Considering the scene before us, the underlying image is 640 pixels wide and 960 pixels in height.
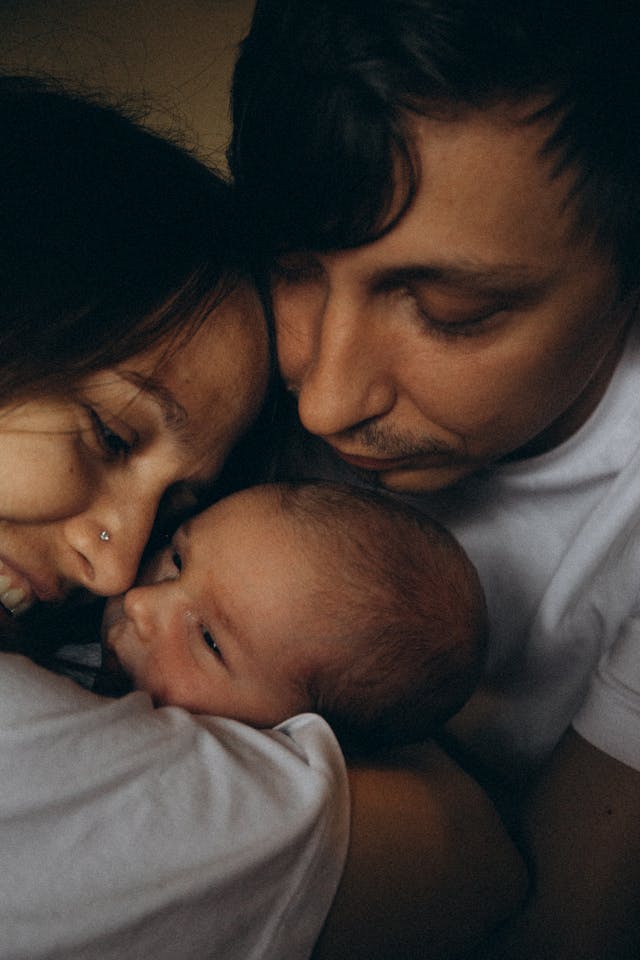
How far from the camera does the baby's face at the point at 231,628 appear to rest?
0.87 meters

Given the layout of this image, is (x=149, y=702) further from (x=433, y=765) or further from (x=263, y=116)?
(x=263, y=116)

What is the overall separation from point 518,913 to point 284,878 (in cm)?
38

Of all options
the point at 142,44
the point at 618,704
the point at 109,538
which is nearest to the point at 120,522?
the point at 109,538

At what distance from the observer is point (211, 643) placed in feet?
2.94

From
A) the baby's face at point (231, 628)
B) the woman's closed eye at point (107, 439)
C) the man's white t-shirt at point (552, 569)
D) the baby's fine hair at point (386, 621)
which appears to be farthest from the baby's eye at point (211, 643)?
the man's white t-shirt at point (552, 569)

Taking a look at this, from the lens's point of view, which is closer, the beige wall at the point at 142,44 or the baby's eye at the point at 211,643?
the baby's eye at the point at 211,643

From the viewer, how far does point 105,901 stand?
59 cm

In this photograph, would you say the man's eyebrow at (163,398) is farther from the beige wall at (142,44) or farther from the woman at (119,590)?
the beige wall at (142,44)

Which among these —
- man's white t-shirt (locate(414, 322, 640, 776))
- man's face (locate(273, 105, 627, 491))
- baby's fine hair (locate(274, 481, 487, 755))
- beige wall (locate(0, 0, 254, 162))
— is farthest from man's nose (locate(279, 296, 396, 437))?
beige wall (locate(0, 0, 254, 162))

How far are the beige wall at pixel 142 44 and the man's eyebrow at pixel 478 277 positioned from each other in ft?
3.59

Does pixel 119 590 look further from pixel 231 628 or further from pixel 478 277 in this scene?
pixel 478 277

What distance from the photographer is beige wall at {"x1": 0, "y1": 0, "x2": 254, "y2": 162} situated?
165cm

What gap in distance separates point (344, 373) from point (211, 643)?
0.35m

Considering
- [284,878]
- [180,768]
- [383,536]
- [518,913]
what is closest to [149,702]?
[180,768]
